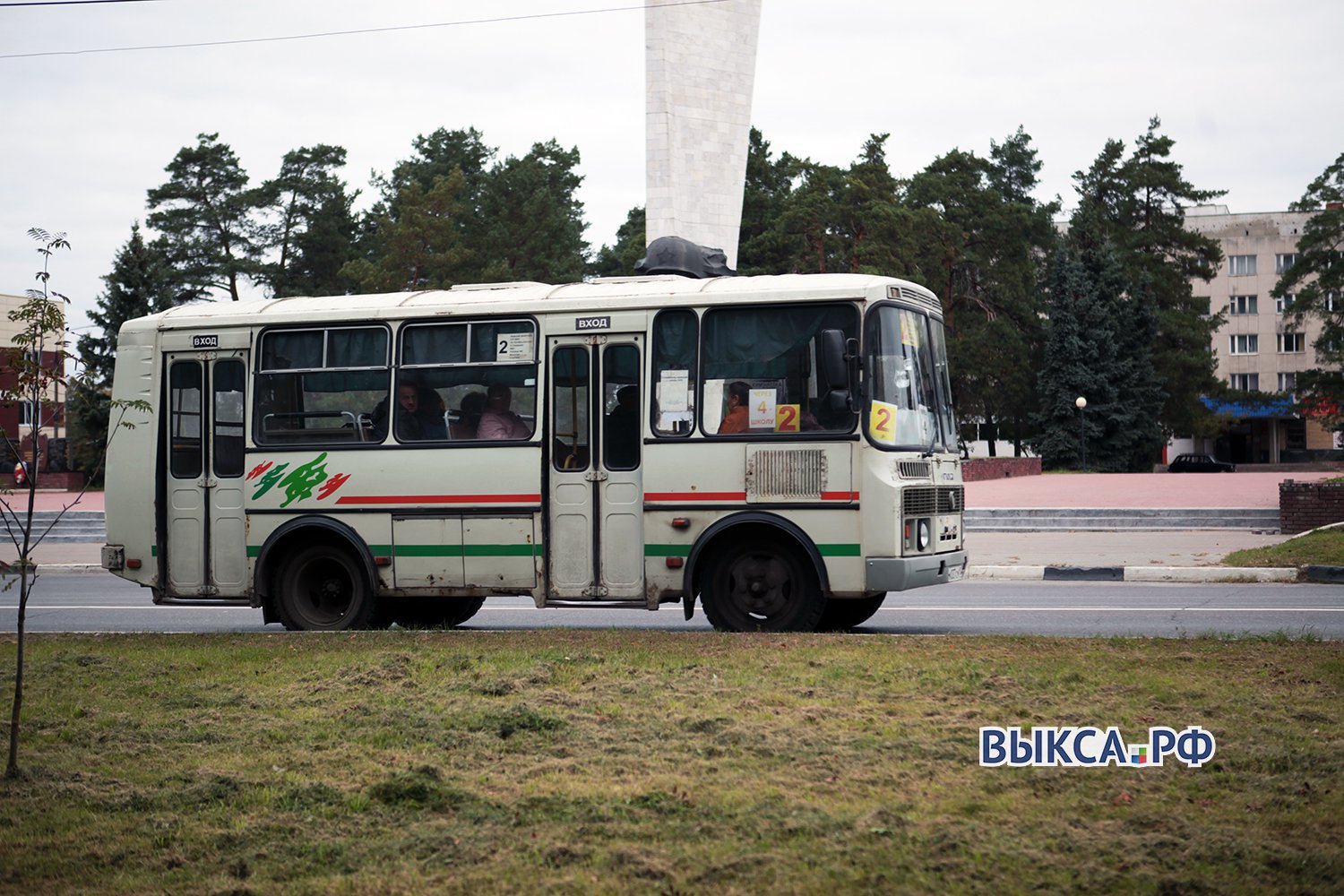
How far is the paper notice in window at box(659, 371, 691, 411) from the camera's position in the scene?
12.0m

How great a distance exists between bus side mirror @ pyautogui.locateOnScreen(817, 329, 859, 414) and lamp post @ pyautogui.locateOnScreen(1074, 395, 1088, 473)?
5030 centimetres

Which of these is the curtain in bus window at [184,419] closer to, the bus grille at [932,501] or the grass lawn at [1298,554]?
the bus grille at [932,501]

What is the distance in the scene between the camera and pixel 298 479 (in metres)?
13.0

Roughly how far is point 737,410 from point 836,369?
39.1 inches

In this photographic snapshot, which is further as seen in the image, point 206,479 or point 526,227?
point 526,227

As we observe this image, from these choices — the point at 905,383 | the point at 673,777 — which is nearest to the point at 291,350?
the point at 905,383

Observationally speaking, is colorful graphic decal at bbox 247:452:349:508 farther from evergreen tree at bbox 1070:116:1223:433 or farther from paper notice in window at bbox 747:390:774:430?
evergreen tree at bbox 1070:116:1223:433

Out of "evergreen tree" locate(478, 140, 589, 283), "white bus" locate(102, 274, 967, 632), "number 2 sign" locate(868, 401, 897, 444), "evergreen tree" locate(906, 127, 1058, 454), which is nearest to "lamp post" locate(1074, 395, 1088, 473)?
"evergreen tree" locate(906, 127, 1058, 454)

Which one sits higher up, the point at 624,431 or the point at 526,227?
the point at 526,227

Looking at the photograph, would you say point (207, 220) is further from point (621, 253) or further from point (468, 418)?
point (468, 418)

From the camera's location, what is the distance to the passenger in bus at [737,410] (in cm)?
1188

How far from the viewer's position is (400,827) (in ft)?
18.3

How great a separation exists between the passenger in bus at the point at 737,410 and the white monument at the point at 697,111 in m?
22.5

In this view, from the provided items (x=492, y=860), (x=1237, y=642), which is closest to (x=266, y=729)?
(x=492, y=860)
